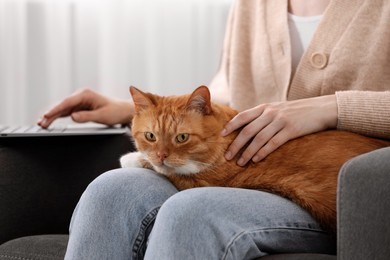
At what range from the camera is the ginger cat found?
1.03 metres


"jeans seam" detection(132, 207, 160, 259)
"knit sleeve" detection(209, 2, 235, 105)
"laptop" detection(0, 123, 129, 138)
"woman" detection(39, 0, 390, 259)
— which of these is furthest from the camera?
"knit sleeve" detection(209, 2, 235, 105)

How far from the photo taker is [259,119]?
109 centimetres

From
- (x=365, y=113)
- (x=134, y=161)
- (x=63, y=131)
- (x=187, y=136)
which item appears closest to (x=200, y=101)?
(x=187, y=136)

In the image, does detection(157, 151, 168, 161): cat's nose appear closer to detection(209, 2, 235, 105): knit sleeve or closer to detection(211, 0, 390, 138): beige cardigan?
detection(211, 0, 390, 138): beige cardigan

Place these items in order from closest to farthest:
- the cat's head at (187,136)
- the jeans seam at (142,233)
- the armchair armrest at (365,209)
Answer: the armchair armrest at (365,209), the jeans seam at (142,233), the cat's head at (187,136)

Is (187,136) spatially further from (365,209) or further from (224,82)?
(224,82)

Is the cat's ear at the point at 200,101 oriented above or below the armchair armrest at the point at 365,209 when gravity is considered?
above

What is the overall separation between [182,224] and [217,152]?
0.25 m

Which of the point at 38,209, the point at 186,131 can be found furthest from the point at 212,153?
the point at 38,209

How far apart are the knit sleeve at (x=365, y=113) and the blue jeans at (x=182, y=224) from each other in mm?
223

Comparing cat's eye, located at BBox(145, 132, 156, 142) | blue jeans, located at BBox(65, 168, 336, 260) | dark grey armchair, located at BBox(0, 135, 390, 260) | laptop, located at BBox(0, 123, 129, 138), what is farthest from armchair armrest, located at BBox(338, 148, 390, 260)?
laptop, located at BBox(0, 123, 129, 138)

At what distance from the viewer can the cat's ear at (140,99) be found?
113 cm

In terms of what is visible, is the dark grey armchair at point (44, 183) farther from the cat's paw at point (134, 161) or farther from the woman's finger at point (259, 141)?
the woman's finger at point (259, 141)

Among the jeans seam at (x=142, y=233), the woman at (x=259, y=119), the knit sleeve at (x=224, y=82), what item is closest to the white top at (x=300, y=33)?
the woman at (x=259, y=119)
